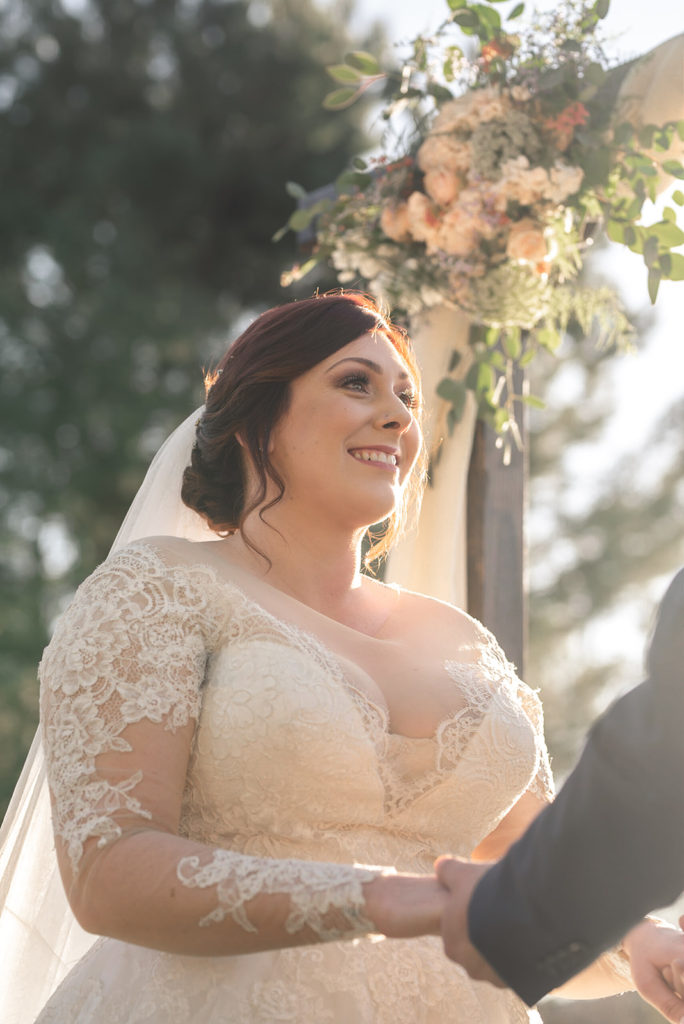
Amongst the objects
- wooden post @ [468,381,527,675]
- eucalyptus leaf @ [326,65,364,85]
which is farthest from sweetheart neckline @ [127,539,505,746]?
eucalyptus leaf @ [326,65,364,85]

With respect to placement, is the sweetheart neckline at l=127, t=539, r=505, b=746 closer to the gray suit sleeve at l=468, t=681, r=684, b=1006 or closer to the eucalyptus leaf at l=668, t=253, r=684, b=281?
the gray suit sleeve at l=468, t=681, r=684, b=1006

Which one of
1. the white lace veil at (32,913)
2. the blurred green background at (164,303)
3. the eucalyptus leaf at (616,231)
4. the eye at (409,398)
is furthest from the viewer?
the blurred green background at (164,303)

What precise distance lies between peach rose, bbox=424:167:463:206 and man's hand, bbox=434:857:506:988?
7.03 ft

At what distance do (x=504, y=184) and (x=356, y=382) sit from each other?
89 cm

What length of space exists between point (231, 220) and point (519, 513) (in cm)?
887

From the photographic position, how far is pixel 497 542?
11.3 feet

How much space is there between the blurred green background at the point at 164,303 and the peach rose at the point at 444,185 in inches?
275

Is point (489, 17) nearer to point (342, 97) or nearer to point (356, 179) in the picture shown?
point (342, 97)

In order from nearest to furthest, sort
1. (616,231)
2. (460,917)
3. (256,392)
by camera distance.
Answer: (460,917) < (256,392) < (616,231)

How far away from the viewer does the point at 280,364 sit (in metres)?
2.58

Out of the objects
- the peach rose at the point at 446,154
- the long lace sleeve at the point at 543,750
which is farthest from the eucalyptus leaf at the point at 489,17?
the long lace sleeve at the point at 543,750

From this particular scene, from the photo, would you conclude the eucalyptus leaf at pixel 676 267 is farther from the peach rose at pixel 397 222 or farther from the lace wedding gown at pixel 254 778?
the lace wedding gown at pixel 254 778

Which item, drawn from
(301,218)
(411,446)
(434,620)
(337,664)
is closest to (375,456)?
(411,446)

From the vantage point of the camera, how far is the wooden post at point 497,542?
11.0 feet
